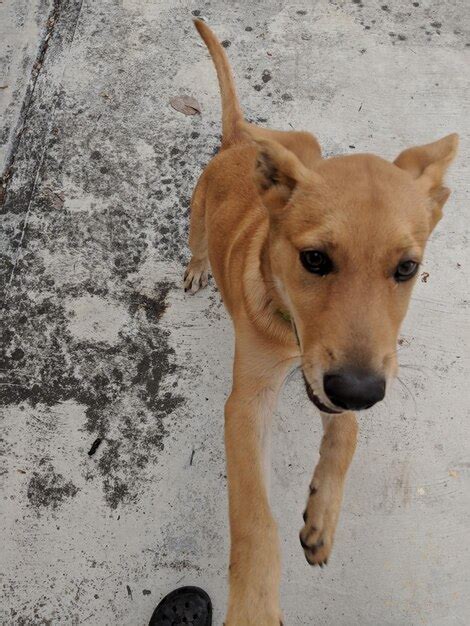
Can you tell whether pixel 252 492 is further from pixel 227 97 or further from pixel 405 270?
pixel 227 97

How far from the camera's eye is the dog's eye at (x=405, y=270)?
2055 mm

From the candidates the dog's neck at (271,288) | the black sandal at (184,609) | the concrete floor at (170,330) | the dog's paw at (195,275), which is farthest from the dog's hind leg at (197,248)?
the black sandal at (184,609)

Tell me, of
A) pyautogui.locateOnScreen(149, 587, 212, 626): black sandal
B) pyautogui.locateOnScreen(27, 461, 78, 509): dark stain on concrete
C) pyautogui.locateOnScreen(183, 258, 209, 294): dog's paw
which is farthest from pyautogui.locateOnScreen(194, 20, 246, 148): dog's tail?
pyautogui.locateOnScreen(149, 587, 212, 626): black sandal

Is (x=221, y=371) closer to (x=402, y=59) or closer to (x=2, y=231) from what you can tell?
(x=2, y=231)

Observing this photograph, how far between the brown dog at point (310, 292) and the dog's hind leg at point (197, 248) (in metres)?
0.28

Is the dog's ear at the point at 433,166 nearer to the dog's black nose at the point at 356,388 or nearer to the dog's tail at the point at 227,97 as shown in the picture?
the dog's black nose at the point at 356,388

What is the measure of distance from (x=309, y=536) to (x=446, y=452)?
3.47 feet

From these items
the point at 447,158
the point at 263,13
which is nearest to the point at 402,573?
the point at 447,158

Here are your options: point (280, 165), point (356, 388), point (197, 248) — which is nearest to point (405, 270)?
point (356, 388)

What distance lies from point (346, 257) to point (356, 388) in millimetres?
445

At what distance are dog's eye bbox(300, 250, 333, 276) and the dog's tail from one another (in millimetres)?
1278

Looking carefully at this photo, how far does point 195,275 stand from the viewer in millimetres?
3521

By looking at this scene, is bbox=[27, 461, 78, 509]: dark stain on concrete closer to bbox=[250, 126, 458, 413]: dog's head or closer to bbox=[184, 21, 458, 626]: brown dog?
bbox=[184, 21, 458, 626]: brown dog

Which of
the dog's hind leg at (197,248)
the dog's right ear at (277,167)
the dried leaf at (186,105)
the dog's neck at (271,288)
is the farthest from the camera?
the dried leaf at (186,105)
